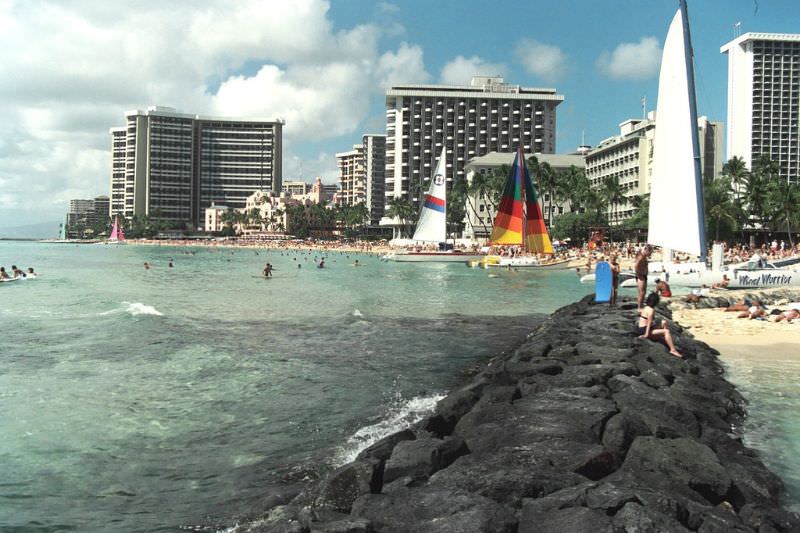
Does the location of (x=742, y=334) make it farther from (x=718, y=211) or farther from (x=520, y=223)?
(x=718, y=211)

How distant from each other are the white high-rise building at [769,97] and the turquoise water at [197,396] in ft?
583

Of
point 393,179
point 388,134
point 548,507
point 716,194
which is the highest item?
point 388,134

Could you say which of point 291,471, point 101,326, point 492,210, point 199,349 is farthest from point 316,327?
point 492,210

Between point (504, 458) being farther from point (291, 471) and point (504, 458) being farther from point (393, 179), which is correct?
point (393, 179)

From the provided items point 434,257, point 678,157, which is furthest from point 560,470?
point 434,257

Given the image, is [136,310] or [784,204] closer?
[136,310]

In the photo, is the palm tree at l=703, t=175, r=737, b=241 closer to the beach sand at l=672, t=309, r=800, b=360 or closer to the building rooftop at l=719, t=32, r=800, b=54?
the beach sand at l=672, t=309, r=800, b=360

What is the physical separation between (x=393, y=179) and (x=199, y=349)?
159865 millimetres

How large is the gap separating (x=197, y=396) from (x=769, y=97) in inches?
8013

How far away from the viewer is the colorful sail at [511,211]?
63938 millimetres

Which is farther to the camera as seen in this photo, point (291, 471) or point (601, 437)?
point (291, 471)

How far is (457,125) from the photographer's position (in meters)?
173

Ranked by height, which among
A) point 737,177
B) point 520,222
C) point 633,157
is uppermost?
point 633,157

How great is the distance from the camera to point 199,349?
744 inches
